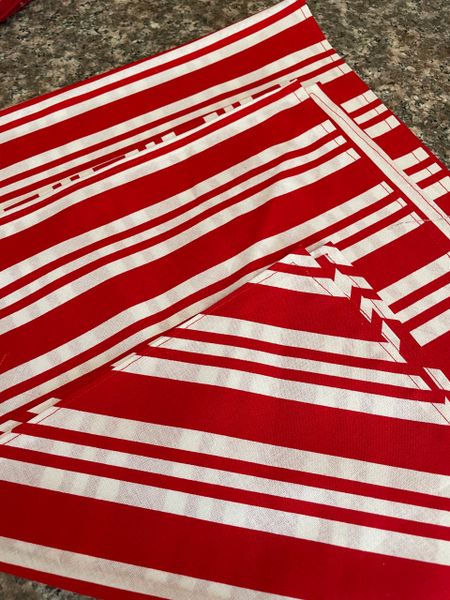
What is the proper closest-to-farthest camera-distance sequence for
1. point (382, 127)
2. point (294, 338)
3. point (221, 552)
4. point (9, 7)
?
point (221, 552), point (294, 338), point (382, 127), point (9, 7)

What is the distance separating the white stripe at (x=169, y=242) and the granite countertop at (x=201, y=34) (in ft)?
0.71

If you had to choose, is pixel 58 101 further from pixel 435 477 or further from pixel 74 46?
pixel 435 477

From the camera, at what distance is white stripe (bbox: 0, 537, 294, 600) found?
A: 0.58m

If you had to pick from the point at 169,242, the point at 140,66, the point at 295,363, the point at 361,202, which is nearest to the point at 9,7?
the point at 140,66

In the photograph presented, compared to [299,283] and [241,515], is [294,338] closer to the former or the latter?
[299,283]

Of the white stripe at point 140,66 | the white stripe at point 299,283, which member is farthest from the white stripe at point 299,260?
the white stripe at point 140,66

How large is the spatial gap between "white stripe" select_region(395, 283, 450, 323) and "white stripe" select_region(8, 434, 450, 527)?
0.20 m

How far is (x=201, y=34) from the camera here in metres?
1.05

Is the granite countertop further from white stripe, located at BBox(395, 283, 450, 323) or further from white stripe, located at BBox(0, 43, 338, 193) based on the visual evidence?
white stripe, located at BBox(395, 283, 450, 323)

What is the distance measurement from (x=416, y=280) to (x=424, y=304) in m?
0.03

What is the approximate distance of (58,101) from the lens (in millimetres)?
916

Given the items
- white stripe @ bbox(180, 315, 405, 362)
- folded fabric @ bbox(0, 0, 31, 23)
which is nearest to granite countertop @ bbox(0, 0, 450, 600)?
folded fabric @ bbox(0, 0, 31, 23)

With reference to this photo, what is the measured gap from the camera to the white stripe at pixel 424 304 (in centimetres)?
72

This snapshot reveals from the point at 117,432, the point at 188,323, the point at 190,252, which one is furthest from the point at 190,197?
the point at 117,432
